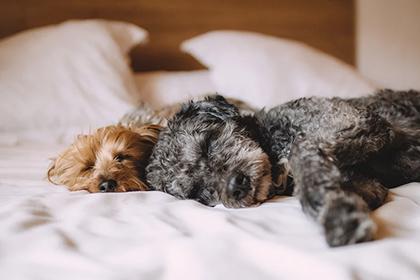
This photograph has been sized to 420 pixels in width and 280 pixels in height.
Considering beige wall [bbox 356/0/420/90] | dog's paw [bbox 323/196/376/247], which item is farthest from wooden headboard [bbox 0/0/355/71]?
dog's paw [bbox 323/196/376/247]

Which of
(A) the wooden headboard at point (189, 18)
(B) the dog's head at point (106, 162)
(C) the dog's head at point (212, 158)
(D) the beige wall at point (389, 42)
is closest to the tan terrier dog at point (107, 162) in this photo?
(B) the dog's head at point (106, 162)

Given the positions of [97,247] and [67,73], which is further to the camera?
[67,73]

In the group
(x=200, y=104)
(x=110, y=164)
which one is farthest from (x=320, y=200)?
(x=110, y=164)

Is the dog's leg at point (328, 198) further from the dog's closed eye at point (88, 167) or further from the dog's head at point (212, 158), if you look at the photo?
the dog's closed eye at point (88, 167)

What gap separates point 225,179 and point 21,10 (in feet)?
7.26

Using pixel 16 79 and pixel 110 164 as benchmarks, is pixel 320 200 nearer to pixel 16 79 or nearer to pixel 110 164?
pixel 110 164

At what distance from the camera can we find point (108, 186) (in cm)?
166

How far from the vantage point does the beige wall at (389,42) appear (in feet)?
12.1

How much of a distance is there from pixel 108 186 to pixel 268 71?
4.73 ft

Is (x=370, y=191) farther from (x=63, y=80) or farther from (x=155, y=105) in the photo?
(x=63, y=80)

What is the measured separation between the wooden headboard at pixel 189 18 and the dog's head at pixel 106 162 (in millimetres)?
1510

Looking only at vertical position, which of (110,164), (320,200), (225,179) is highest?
(320,200)

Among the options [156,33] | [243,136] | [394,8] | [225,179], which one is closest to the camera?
[225,179]

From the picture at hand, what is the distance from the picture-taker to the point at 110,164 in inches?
69.1
